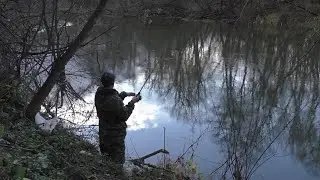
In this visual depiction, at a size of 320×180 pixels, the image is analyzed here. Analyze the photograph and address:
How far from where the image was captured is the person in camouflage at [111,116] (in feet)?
20.6

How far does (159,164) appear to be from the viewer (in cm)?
872

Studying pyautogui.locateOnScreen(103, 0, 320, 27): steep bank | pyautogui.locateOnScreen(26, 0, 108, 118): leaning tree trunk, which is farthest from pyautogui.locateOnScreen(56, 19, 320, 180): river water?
pyautogui.locateOnScreen(103, 0, 320, 27): steep bank

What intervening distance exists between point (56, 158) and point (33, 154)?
0.27 metres

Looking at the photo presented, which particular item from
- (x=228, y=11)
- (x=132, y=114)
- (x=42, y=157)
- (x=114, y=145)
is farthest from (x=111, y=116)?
(x=228, y=11)

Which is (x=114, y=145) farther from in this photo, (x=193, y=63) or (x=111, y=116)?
(x=193, y=63)

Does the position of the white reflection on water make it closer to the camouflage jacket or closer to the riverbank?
the riverbank

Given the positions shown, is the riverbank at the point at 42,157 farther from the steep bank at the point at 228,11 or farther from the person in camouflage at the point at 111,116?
the steep bank at the point at 228,11

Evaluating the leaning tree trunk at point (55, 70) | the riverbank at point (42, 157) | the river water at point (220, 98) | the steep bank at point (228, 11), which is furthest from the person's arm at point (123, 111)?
the steep bank at point (228, 11)

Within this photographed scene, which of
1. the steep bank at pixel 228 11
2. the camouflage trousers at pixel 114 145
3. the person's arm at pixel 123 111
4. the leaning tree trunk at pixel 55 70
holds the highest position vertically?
the steep bank at pixel 228 11

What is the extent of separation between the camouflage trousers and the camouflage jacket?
0.07 m

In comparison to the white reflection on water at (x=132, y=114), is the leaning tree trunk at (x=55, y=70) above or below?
above

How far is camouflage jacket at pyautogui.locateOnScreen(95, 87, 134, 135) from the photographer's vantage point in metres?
6.28

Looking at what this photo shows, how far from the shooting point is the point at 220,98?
1563cm

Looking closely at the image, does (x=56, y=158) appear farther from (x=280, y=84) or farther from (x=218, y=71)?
(x=218, y=71)
